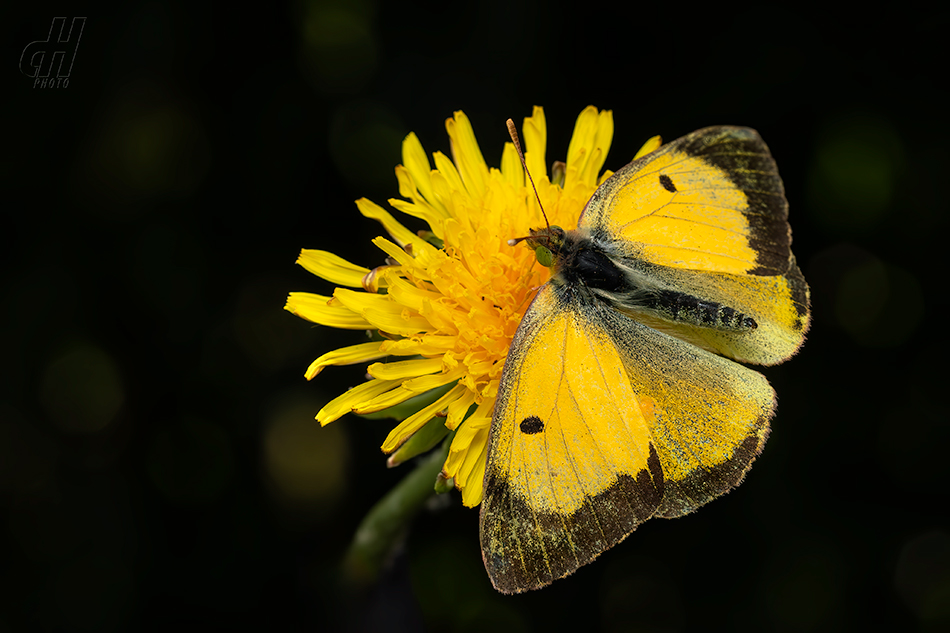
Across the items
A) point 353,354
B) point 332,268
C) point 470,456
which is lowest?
point 470,456

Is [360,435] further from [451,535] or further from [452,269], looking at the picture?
[452,269]

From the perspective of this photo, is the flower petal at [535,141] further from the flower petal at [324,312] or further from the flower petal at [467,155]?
the flower petal at [324,312]

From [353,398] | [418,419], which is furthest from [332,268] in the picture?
[418,419]

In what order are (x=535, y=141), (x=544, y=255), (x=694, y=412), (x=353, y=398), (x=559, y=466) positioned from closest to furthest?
(x=559, y=466)
(x=694, y=412)
(x=544, y=255)
(x=353, y=398)
(x=535, y=141)

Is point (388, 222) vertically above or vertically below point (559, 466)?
above

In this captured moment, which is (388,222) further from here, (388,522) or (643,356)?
(388,522)

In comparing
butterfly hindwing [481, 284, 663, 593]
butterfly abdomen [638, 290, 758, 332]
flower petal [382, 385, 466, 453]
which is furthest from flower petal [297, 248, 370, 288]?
butterfly abdomen [638, 290, 758, 332]

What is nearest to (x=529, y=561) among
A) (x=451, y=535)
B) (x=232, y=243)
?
(x=451, y=535)
